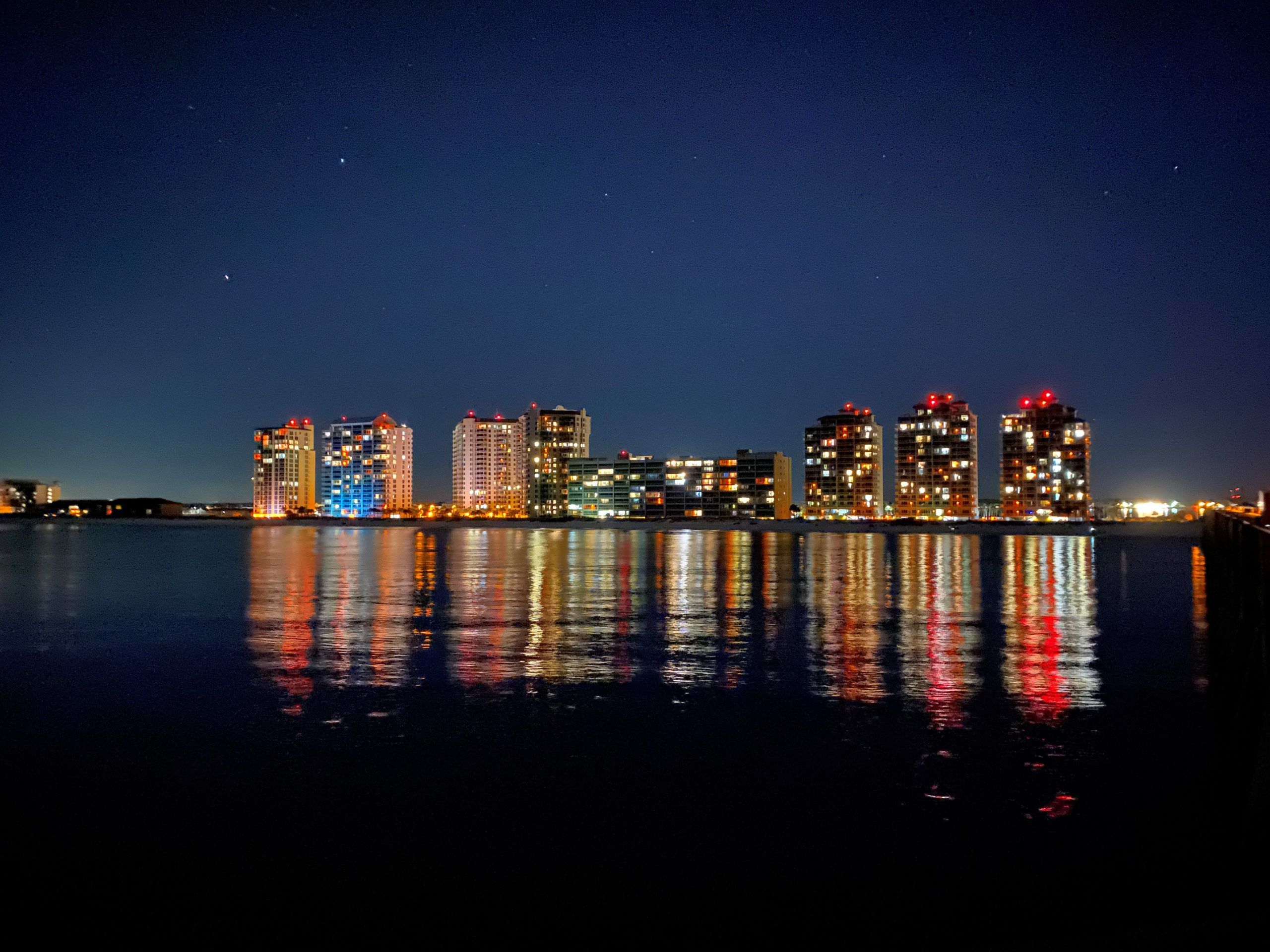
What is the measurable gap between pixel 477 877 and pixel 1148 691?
10.9 metres

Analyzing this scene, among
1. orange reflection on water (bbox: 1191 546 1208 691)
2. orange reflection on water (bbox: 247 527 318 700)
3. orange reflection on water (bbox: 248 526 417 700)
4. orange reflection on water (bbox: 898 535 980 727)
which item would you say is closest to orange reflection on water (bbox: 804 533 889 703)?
orange reflection on water (bbox: 898 535 980 727)

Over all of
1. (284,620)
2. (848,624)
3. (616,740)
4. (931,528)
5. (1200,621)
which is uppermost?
(616,740)

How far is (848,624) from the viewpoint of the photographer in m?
21.3

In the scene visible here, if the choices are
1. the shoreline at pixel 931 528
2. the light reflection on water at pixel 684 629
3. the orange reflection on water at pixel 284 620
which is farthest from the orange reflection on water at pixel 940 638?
the shoreline at pixel 931 528

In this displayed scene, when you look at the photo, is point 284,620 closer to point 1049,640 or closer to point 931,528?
point 1049,640

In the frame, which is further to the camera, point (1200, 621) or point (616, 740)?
point (1200, 621)

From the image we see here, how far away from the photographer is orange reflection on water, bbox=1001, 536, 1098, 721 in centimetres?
1270

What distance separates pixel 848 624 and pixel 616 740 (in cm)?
1225

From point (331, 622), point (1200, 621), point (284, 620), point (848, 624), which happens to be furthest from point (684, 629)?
point (1200, 621)

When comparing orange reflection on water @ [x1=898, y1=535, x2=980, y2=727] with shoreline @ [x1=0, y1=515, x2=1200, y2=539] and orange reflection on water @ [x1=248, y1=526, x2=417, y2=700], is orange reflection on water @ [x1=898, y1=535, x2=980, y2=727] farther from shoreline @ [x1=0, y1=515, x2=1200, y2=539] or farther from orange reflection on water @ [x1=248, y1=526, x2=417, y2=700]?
shoreline @ [x1=0, y1=515, x2=1200, y2=539]

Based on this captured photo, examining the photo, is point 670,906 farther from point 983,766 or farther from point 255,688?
point 255,688

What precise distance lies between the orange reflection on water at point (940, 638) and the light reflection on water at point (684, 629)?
0.06 meters

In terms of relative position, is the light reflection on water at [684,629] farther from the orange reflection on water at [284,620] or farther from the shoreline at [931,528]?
the shoreline at [931,528]

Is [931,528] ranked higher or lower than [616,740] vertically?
lower
